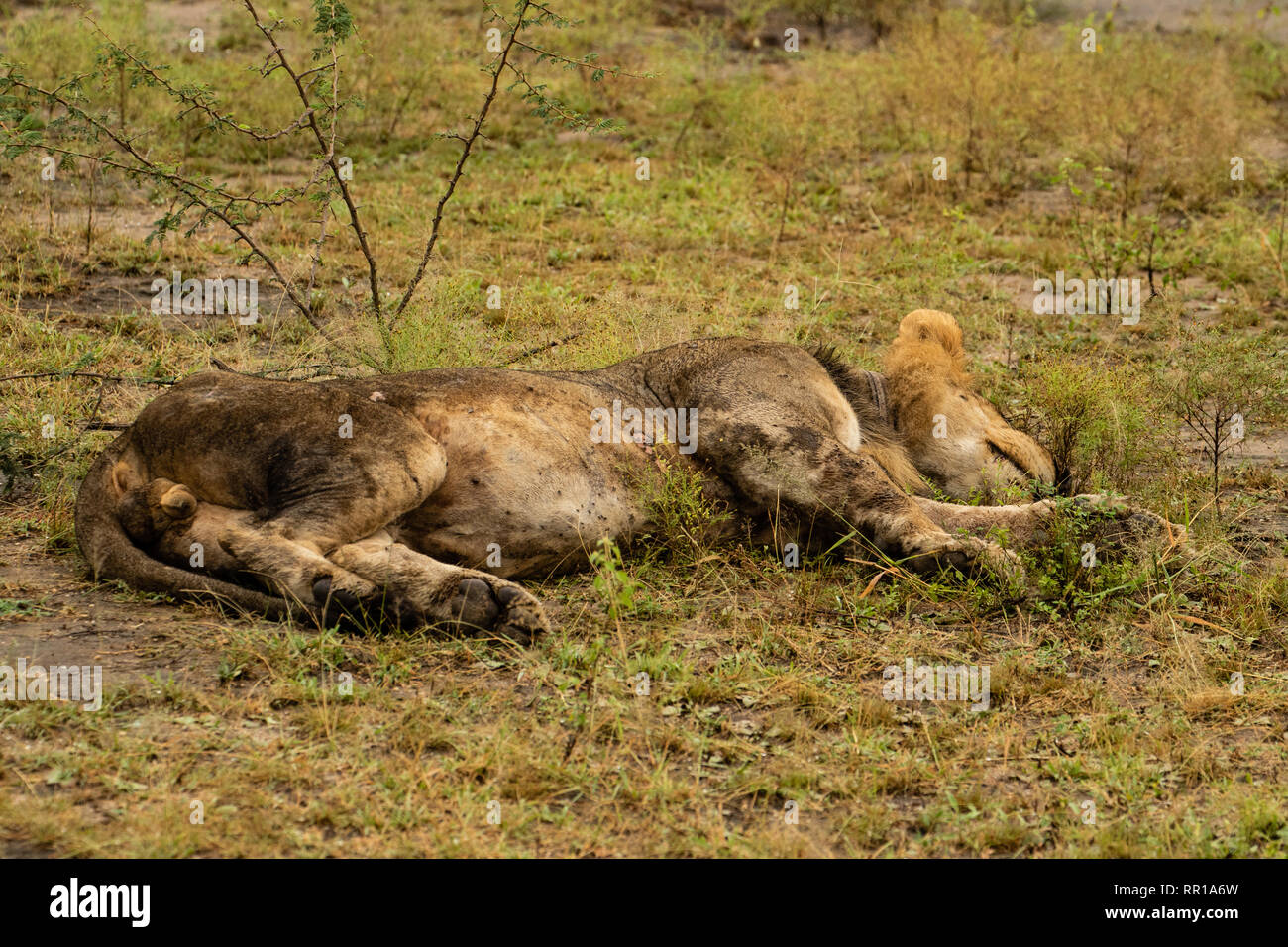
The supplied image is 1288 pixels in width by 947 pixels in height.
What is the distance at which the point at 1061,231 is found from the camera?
10.5 metres

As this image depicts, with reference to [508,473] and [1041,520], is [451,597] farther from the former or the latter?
[1041,520]

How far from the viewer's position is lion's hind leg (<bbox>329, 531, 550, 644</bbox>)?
4.95 meters

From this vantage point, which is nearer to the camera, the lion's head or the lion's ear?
the lion's head

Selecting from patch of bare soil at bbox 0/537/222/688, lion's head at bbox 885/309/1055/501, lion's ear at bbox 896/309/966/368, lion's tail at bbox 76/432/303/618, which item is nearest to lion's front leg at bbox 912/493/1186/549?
lion's head at bbox 885/309/1055/501

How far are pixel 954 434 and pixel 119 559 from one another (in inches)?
142

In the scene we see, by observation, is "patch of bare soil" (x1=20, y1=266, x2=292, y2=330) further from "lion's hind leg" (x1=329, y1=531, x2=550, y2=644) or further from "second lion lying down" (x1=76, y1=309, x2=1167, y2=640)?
"lion's hind leg" (x1=329, y1=531, x2=550, y2=644)

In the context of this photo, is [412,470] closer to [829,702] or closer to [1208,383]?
[829,702]

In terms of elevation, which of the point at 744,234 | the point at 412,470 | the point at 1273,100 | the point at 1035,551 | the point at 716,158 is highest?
the point at 1273,100

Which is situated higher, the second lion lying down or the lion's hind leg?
the second lion lying down

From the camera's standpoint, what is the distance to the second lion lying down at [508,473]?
500cm

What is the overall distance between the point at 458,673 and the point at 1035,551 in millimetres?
2504

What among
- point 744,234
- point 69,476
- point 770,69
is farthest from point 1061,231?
point 69,476

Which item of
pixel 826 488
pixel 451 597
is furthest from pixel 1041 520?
pixel 451 597

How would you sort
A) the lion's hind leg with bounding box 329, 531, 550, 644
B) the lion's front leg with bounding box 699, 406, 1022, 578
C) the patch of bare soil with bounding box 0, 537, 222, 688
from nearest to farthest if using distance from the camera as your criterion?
1. the patch of bare soil with bounding box 0, 537, 222, 688
2. the lion's hind leg with bounding box 329, 531, 550, 644
3. the lion's front leg with bounding box 699, 406, 1022, 578
